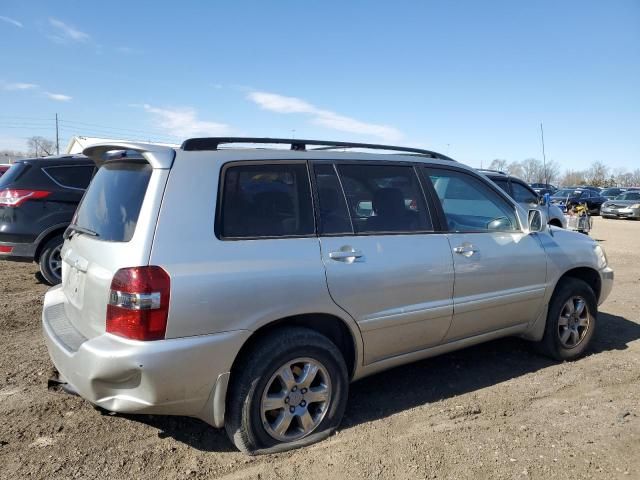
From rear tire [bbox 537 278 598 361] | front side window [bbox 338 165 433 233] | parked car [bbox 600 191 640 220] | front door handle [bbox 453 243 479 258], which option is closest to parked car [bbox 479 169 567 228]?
rear tire [bbox 537 278 598 361]

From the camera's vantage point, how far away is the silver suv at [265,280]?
255cm

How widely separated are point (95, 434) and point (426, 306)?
7.57ft

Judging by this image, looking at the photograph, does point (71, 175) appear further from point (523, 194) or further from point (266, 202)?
point (523, 194)

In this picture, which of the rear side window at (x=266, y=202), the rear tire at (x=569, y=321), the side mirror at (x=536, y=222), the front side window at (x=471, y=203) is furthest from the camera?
the rear tire at (x=569, y=321)

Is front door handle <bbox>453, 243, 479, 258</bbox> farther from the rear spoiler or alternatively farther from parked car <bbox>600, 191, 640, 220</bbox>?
parked car <bbox>600, 191, 640, 220</bbox>

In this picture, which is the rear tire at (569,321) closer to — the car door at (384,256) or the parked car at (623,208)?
the car door at (384,256)

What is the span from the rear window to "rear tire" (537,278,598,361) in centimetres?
355

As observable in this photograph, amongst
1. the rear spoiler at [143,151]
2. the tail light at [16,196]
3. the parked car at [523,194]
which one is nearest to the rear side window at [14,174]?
the tail light at [16,196]

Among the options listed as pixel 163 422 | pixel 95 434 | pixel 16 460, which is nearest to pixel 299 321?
pixel 163 422

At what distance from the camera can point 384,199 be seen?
357 cm

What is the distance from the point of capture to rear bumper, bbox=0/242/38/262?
6.71 meters

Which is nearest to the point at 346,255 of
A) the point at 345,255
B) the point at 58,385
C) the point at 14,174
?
the point at 345,255

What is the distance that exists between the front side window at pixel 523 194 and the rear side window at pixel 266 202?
28.3ft

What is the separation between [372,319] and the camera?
3203 mm
